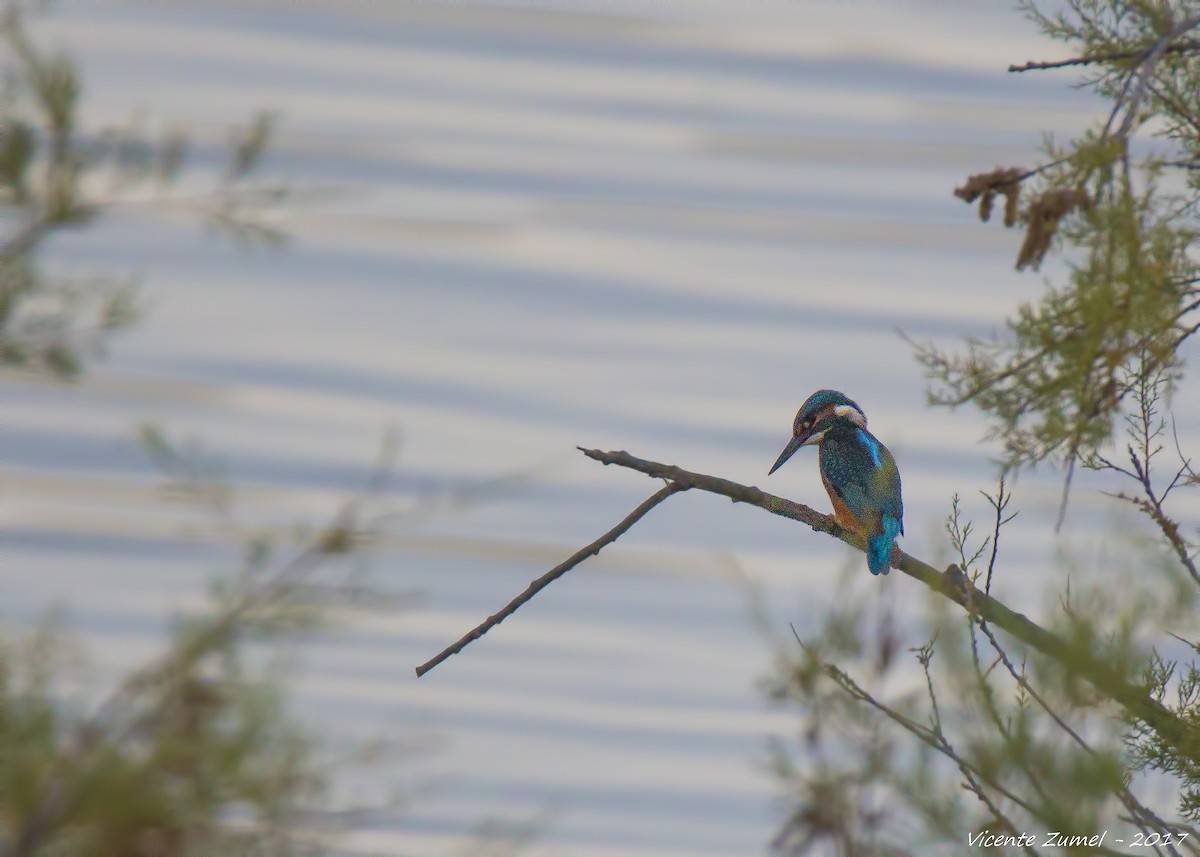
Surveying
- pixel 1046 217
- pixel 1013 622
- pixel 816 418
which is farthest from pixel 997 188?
pixel 816 418

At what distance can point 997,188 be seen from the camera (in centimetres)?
192

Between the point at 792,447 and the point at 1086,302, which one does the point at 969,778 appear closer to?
the point at 1086,302

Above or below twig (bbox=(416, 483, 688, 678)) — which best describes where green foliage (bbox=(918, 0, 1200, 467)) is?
above

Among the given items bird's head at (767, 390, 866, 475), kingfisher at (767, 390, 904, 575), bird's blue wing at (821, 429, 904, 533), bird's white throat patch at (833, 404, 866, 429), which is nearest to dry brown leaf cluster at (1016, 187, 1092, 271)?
kingfisher at (767, 390, 904, 575)

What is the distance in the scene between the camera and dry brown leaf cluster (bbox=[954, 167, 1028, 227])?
1.89 meters

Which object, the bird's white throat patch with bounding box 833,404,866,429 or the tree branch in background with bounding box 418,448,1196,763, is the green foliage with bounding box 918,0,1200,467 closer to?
the tree branch in background with bounding box 418,448,1196,763

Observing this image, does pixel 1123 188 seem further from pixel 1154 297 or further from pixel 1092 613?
pixel 1092 613

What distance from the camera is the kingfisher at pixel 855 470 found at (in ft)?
13.2

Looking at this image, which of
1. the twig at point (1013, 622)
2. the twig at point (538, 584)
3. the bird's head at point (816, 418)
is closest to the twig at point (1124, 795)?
the twig at point (1013, 622)

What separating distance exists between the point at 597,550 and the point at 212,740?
3.19 ft

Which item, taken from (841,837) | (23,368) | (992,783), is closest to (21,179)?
(23,368)

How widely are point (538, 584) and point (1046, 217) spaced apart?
0.96 meters

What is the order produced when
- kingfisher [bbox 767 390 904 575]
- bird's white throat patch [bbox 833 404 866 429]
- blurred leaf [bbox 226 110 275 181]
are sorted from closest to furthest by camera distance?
blurred leaf [bbox 226 110 275 181], kingfisher [bbox 767 390 904 575], bird's white throat patch [bbox 833 404 866 429]

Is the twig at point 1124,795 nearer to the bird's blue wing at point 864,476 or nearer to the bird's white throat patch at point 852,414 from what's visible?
the bird's blue wing at point 864,476
